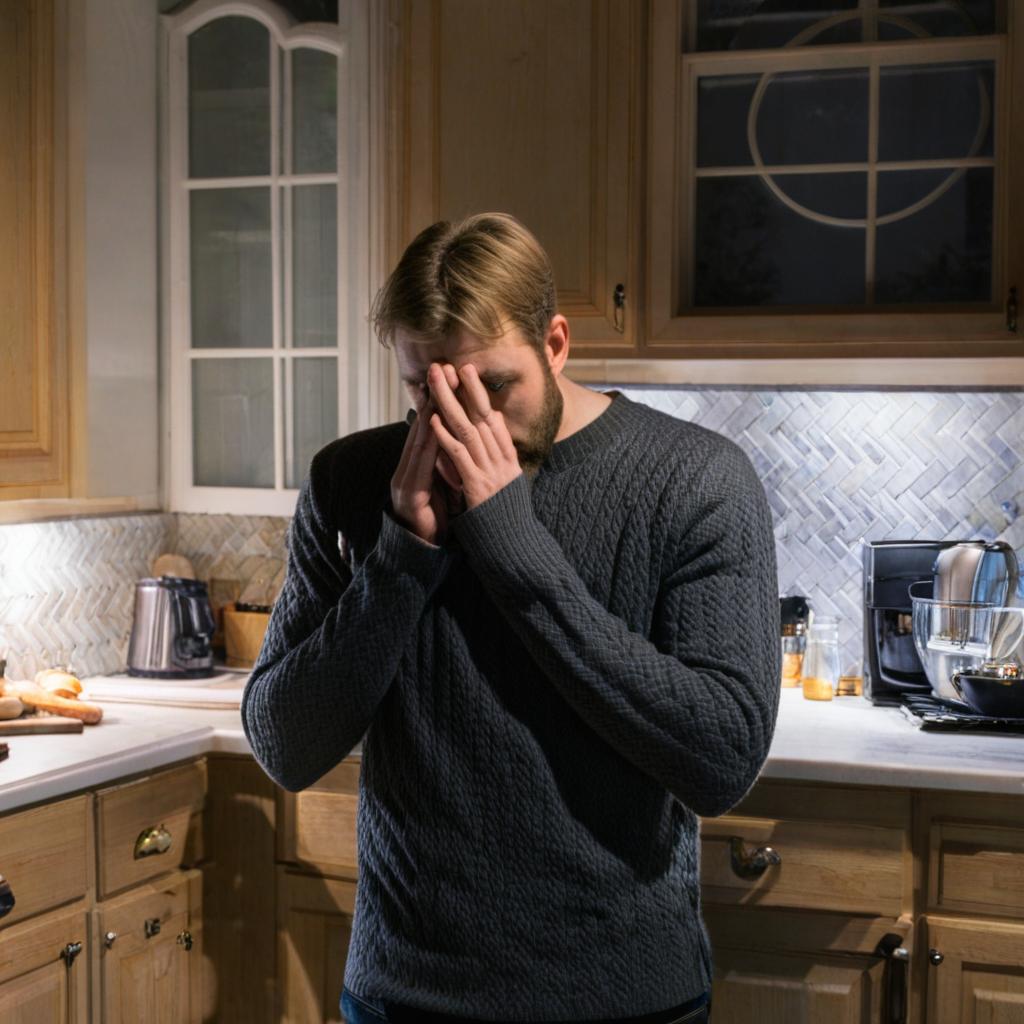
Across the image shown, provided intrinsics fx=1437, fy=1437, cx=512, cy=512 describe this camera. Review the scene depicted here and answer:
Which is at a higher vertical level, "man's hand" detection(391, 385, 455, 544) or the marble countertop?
"man's hand" detection(391, 385, 455, 544)

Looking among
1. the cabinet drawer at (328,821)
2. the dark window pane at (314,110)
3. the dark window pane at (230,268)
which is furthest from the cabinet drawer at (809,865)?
the dark window pane at (314,110)

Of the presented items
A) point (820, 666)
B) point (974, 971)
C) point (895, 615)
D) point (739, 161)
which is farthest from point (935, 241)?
point (974, 971)

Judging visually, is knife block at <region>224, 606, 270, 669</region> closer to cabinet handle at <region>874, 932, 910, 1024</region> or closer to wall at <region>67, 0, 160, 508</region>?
wall at <region>67, 0, 160, 508</region>

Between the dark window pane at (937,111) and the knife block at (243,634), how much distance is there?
4.90 ft

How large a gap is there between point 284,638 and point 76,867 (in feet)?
2.54

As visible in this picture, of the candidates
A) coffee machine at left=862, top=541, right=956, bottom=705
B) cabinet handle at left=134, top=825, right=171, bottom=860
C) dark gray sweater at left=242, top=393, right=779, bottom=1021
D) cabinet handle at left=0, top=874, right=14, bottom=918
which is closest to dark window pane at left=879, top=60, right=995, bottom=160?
coffee machine at left=862, top=541, right=956, bottom=705

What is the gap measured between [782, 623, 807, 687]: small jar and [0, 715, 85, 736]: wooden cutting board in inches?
50.1

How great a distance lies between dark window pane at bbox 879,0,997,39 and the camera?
2373 millimetres

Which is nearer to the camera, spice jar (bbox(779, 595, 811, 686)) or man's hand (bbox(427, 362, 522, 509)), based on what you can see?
man's hand (bbox(427, 362, 522, 509))

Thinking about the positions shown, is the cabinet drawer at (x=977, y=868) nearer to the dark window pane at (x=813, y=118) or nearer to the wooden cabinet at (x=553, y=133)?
the wooden cabinet at (x=553, y=133)

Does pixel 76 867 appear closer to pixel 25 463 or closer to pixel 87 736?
pixel 87 736

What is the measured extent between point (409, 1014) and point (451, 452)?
560 mm

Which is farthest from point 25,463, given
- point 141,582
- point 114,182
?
point 114,182

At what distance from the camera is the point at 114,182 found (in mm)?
2730
